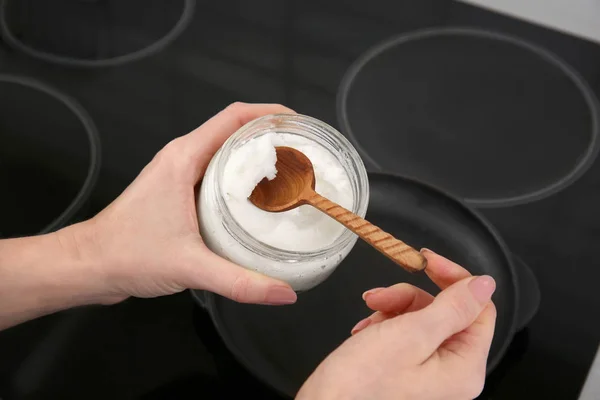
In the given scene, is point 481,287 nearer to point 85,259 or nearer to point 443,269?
point 443,269

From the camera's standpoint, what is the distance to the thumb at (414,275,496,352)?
0.50 meters

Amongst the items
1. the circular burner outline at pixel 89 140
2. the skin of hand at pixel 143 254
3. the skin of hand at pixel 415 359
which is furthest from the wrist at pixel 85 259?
the skin of hand at pixel 415 359

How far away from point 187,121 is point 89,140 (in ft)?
0.43

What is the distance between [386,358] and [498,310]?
0.83 ft

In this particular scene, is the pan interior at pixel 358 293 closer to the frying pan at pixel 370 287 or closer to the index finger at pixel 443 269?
the frying pan at pixel 370 287

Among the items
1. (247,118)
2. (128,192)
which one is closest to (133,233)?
(128,192)

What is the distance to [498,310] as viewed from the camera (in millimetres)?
699

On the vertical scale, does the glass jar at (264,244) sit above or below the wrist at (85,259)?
above

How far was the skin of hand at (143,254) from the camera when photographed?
56cm

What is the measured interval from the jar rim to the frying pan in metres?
0.18

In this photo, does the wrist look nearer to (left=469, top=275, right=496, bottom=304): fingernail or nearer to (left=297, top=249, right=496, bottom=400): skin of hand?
(left=297, top=249, right=496, bottom=400): skin of hand

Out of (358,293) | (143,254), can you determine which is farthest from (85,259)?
(358,293)

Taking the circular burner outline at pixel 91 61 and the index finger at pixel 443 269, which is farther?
the circular burner outline at pixel 91 61

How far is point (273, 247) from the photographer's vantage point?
53 centimetres
